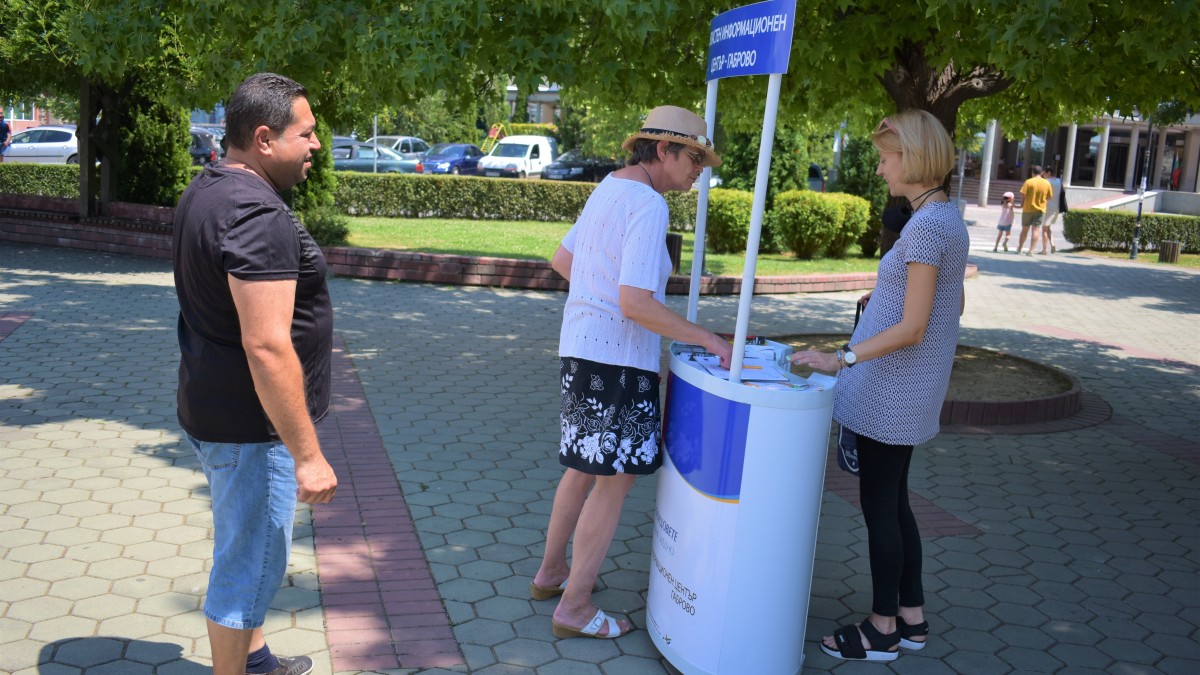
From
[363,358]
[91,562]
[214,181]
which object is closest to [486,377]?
[363,358]

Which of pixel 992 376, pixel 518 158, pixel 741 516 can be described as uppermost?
pixel 518 158

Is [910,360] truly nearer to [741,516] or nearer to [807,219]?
[741,516]

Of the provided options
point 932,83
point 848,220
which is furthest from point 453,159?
point 932,83

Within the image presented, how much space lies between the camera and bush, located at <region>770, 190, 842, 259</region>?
1719cm

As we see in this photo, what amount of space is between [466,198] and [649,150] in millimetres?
19033

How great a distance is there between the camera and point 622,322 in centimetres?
352

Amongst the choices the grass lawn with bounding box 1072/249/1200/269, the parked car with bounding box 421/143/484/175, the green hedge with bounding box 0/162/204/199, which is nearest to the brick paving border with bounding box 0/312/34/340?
the green hedge with bounding box 0/162/204/199

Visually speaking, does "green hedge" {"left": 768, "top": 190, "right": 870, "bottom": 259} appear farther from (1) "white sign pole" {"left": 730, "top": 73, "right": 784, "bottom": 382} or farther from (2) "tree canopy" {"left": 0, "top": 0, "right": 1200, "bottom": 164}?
(1) "white sign pole" {"left": 730, "top": 73, "right": 784, "bottom": 382}

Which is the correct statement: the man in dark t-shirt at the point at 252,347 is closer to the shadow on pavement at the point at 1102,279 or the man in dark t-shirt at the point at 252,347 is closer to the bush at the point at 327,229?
the bush at the point at 327,229

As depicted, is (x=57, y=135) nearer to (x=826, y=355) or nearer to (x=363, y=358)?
(x=363, y=358)

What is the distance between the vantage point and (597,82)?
22.1 ft

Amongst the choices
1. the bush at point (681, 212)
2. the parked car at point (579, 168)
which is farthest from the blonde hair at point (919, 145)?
the parked car at point (579, 168)

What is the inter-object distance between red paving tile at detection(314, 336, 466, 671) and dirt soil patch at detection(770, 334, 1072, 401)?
327 centimetres

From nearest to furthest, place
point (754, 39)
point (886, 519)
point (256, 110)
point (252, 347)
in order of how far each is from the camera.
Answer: point (252, 347)
point (256, 110)
point (754, 39)
point (886, 519)
